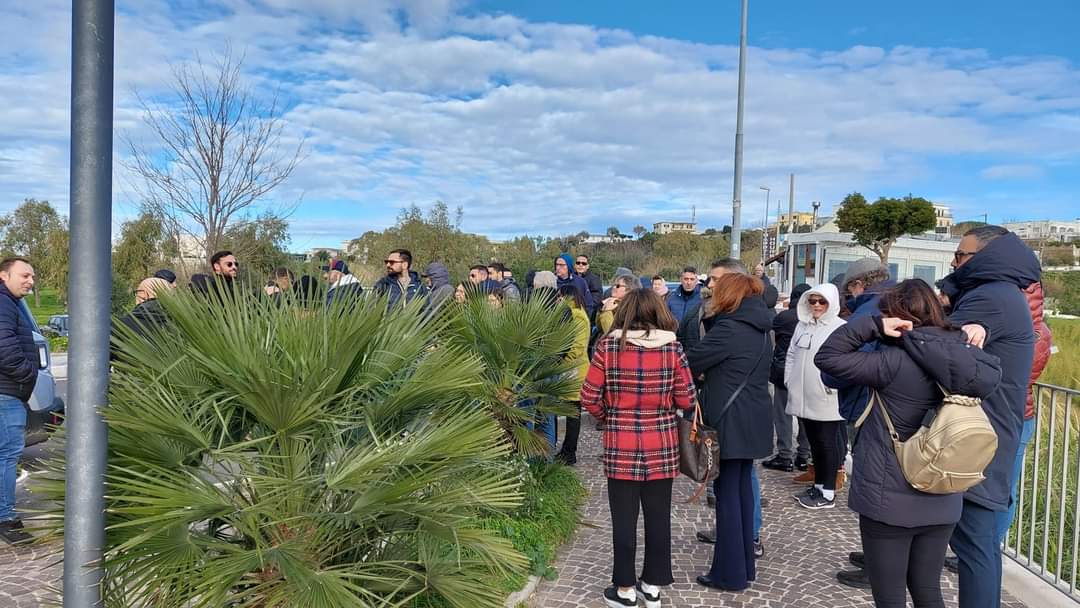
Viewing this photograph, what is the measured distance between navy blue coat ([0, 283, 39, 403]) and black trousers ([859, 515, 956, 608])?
5.00m

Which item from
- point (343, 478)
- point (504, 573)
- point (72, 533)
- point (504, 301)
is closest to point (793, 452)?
point (504, 301)

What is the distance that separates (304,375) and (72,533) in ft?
2.52

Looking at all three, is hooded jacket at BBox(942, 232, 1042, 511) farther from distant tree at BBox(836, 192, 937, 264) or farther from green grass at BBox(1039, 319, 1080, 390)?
distant tree at BBox(836, 192, 937, 264)

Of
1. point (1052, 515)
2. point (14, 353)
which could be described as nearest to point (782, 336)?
point (1052, 515)

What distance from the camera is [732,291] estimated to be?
4.05m

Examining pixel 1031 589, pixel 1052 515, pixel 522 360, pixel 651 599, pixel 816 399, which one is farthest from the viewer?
pixel 816 399

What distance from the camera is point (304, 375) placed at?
2.30 m

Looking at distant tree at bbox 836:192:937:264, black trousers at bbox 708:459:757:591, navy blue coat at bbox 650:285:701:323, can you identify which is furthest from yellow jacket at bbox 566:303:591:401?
distant tree at bbox 836:192:937:264

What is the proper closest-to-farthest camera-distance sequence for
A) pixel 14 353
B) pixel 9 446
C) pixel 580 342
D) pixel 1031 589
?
pixel 1031 589, pixel 14 353, pixel 9 446, pixel 580 342

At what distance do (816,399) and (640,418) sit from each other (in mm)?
2399

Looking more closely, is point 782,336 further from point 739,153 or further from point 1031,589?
point 739,153

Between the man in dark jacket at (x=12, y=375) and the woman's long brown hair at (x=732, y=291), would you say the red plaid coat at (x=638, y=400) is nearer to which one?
the woman's long brown hair at (x=732, y=291)

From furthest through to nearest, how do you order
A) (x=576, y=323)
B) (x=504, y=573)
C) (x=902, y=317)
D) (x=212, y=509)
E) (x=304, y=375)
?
Result: (x=576, y=323)
(x=902, y=317)
(x=504, y=573)
(x=304, y=375)
(x=212, y=509)

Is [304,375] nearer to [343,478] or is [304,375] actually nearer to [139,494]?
[343,478]
